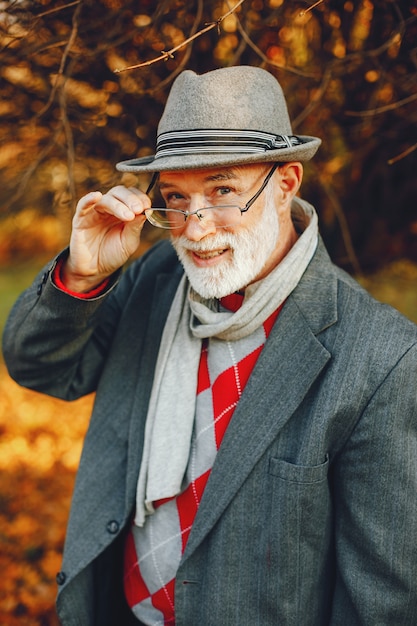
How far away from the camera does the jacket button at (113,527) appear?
2.17 m

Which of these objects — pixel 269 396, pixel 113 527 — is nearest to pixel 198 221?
pixel 269 396

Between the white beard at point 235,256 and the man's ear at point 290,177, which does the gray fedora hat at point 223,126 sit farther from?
the white beard at point 235,256

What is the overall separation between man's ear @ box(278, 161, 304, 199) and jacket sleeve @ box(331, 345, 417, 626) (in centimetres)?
72

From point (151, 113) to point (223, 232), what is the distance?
151 cm

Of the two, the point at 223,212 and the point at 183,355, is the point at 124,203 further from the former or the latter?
the point at 183,355

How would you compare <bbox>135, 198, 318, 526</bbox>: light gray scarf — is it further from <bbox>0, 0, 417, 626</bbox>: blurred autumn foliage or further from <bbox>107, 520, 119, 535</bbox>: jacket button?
<bbox>0, 0, 417, 626</bbox>: blurred autumn foliage

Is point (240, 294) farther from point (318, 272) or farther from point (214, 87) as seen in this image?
point (214, 87)

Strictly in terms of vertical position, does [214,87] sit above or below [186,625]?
above

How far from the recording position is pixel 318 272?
207 cm

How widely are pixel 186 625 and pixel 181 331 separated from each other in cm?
101

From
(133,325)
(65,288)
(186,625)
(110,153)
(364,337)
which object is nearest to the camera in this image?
(364,337)

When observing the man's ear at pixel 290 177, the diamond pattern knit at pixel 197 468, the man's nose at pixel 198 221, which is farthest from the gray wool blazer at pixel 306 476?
the man's nose at pixel 198 221

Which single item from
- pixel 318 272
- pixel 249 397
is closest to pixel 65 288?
pixel 249 397

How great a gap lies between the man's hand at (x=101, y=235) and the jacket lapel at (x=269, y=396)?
0.61 metres
